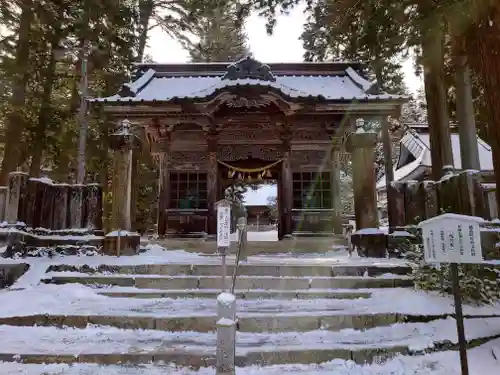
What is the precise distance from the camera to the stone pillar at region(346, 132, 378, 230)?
8664 mm

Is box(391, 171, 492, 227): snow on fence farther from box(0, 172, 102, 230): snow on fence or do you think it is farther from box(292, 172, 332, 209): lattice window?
box(0, 172, 102, 230): snow on fence

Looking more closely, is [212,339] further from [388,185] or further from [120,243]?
[388,185]

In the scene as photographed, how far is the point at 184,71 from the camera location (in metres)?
15.2

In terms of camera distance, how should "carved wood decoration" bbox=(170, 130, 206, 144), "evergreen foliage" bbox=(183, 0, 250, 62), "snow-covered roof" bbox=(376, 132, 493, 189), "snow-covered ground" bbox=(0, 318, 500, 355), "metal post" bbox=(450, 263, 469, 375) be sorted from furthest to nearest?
"evergreen foliage" bbox=(183, 0, 250, 62)
"snow-covered roof" bbox=(376, 132, 493, 189)
"carved wood decoration" bbox=(170, 130, 206, 144)
"snow-covered ground" bbox=(0, 318, 500, 355)
"metal post" bbox=(450, 263, 469, 375)

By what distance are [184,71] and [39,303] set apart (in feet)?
38.5

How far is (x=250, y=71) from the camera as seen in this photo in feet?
38.8

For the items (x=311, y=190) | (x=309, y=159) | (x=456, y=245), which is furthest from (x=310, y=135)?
(x=456, y=245)

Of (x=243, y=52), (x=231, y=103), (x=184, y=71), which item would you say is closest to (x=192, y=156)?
(x=231, y=103)

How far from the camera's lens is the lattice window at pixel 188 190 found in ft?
42.6

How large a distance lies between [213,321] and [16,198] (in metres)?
5.67

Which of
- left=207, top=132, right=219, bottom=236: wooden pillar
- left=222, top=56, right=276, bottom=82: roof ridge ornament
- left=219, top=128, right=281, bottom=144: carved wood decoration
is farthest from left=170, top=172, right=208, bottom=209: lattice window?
left=222, top=56, right=276, bottom=82: roof ridge ornament

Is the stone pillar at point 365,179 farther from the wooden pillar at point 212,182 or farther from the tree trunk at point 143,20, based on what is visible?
the tree trunk at point 143,20

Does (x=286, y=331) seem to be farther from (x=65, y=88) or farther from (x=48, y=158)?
(x=65, y=88)

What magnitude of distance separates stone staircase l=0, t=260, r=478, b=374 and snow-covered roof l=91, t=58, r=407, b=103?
622 cm
